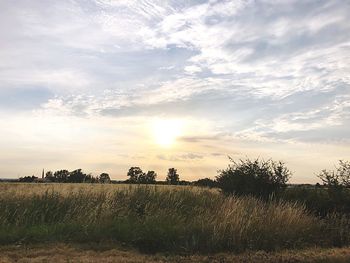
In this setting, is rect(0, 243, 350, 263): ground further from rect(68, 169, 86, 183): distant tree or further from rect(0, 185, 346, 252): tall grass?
rect(68, 169, 86, 183): distant tree

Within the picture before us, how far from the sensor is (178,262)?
10133 millimetres

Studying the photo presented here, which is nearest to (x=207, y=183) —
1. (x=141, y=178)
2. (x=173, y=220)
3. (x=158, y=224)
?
(x=141, y=178)

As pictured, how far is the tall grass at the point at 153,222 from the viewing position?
1237 centimetres

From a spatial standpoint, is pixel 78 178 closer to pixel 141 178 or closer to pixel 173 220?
pixel 141 178

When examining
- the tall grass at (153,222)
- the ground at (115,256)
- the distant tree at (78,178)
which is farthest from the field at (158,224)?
the distant tree at (78,178)

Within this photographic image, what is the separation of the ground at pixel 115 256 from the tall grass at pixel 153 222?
2.34ft

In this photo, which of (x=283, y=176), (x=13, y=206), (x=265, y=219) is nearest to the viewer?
(x=265, y=219)

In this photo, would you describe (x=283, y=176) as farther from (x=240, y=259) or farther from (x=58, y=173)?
(x=58, y=173)

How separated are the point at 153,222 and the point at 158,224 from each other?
0.32 metres

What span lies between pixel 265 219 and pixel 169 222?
3207 mm

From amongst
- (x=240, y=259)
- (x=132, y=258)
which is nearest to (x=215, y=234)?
(x=240, y=259)

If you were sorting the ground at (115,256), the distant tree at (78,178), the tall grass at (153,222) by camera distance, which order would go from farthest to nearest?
the distant tree at (78,178)
the tall grass at (153,222)
the ground at (115,256)

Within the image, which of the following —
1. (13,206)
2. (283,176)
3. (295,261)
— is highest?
(283,176)

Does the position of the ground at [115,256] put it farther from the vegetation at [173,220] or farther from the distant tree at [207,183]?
the distant tree at [207,183]
